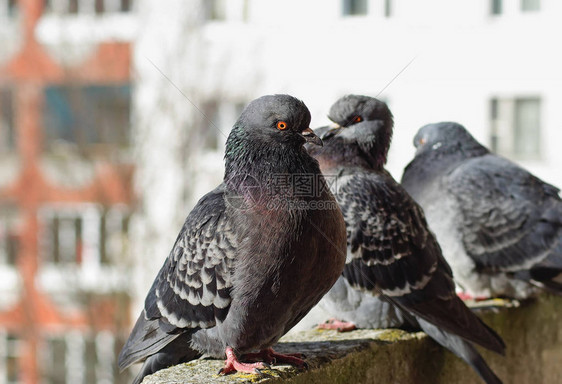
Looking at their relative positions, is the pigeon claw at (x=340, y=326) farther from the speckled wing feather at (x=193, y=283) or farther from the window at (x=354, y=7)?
the window at (x=354, y=7)

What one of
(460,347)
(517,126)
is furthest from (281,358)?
(517,126)

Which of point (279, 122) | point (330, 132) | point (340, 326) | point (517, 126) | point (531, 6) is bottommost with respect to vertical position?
point (340, 326)

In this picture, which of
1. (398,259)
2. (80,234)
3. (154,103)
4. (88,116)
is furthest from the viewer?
(80,234)

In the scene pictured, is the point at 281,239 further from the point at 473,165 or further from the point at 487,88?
the point at 487,88

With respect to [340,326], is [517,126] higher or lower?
higher

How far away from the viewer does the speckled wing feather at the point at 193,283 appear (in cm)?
360

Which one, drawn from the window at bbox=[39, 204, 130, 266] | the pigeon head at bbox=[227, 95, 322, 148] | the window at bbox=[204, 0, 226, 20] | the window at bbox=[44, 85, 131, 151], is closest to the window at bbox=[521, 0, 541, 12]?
the window at bbox=[204, 0, 226, 20]

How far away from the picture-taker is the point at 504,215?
6.25 m

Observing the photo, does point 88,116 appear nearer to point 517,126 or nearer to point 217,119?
point 217,119

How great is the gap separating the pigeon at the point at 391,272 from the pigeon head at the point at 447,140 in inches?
67.2

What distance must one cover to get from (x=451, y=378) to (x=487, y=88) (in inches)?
662

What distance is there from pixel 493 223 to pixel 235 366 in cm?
325

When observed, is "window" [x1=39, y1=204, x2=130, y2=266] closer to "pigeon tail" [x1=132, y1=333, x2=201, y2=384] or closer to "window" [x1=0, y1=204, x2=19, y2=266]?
"window" [x1=0, y1=204, x2=19, y2=266]

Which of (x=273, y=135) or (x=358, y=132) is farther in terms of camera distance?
(x=358, y=132)
